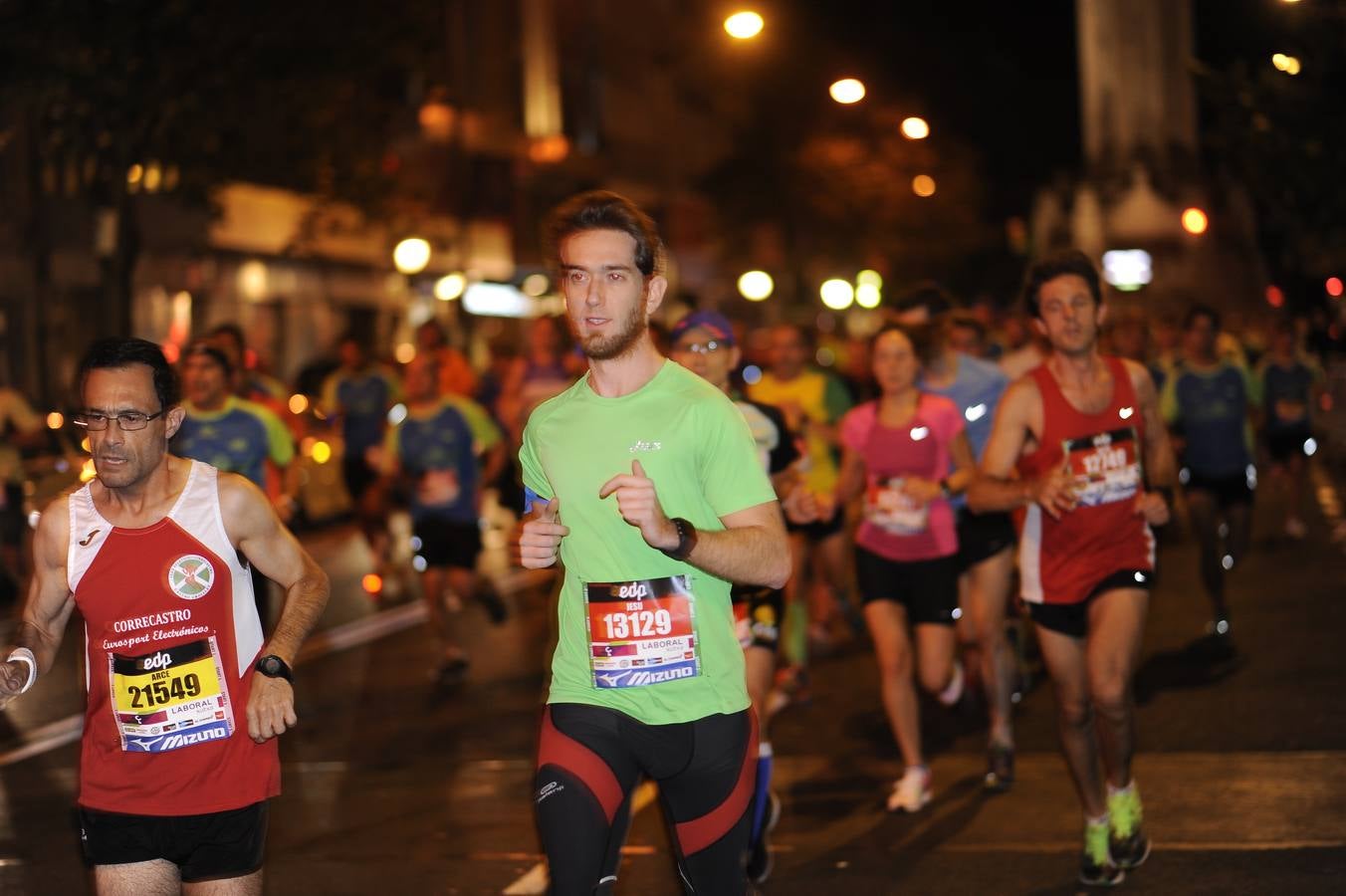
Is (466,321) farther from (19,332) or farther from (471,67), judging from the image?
(19,332)

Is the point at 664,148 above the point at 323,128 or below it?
above

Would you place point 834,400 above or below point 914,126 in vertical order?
below

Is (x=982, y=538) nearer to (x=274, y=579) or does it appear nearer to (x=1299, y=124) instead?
(x=274, y=579)

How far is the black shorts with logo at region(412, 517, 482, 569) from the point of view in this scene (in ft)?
38.3

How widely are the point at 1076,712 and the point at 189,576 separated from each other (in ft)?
10.8

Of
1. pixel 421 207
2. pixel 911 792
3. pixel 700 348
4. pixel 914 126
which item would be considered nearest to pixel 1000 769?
pixel 911 792

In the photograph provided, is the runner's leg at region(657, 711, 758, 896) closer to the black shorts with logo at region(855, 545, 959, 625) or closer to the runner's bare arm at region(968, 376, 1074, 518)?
the runner's bare arm at region(968, 376, 1074, 518)

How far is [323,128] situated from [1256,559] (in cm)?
1448

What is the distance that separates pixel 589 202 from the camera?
4383 mm

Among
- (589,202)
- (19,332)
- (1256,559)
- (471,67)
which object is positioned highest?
(471,67)

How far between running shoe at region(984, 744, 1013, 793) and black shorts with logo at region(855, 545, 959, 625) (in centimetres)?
61

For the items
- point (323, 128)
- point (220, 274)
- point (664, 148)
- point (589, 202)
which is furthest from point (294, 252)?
point (589, 202)

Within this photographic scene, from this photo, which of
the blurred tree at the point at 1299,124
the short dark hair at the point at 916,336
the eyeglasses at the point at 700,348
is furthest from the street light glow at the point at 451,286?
the eyeglasses at the point at 700,348

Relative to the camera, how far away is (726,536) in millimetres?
4180
